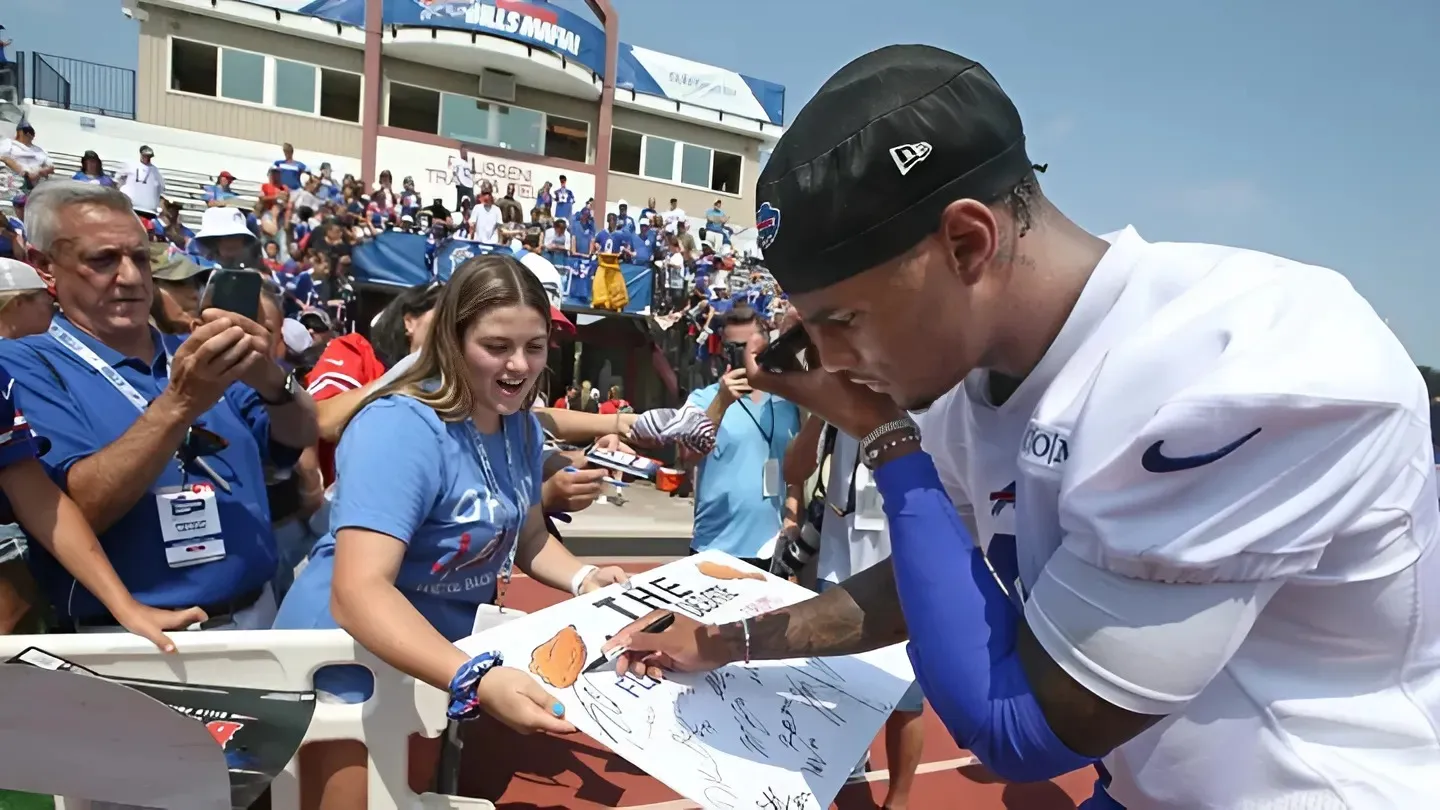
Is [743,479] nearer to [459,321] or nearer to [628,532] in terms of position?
[459,321]

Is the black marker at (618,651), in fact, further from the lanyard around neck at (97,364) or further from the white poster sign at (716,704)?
the lanyard around neck at (97,364)

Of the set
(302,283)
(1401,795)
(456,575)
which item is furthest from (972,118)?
(302,283)

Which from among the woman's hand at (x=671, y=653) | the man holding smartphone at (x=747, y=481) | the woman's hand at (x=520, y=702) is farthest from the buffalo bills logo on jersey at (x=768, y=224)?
the man holding smartphone at (x=747, y=481)

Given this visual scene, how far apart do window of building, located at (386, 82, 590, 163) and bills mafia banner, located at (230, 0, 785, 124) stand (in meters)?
2.09

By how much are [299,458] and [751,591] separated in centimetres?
215

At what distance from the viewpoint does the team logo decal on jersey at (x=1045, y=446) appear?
105cm

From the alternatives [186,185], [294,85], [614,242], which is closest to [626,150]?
[294,85]

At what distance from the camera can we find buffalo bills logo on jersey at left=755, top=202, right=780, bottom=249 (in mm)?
1106

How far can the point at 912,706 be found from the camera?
10.5 feet

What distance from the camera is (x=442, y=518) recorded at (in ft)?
6.56

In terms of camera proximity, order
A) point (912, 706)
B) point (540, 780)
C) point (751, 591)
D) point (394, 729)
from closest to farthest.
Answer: point (394, 729) < point (751, 591) < point (912, 706) < point (540, 780)

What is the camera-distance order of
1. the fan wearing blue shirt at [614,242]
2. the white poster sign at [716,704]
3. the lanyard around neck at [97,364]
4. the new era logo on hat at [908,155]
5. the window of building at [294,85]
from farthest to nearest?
the window of building at [294,85] → the fan wearing blue shirt at [614,242] → the lanyard around neck at [97,364] → the white poster sign at [716,704] → the new era logo on hat at [908,155]

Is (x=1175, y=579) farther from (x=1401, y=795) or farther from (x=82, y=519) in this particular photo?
(x=82, y=519)

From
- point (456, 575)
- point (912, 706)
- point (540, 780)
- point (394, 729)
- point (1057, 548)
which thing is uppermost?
point (1057, 548)
